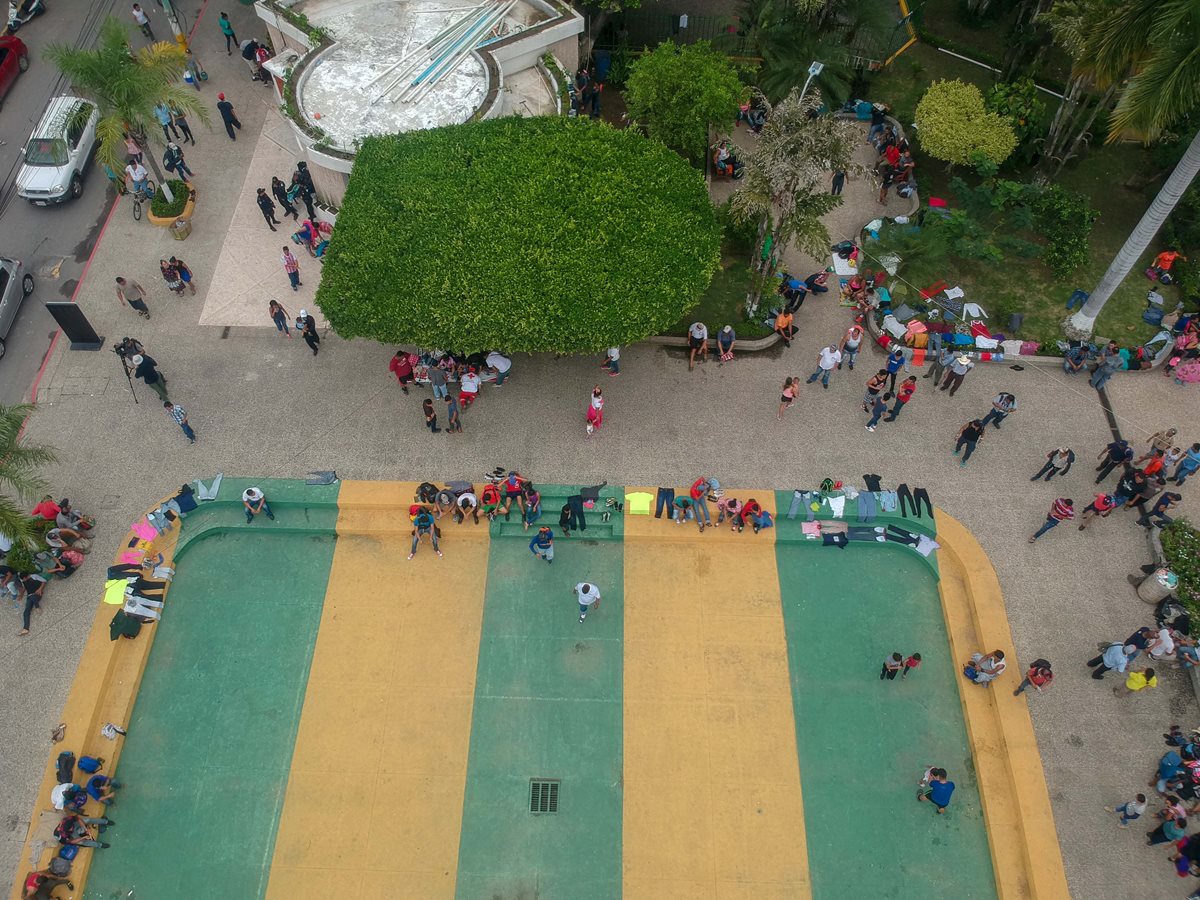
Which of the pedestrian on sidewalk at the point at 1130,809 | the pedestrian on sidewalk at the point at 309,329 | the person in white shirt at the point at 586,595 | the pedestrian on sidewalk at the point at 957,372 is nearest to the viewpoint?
the pedestrian on sidewalk at the point at 1130,809

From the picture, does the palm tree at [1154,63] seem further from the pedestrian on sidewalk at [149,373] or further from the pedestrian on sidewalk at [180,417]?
the pedestrian on sidewalk at [149,373]

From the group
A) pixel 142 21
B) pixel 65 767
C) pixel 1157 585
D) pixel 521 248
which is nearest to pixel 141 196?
pixel 142 21

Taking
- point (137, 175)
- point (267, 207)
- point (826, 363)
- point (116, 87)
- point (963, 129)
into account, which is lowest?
point (826, 363)

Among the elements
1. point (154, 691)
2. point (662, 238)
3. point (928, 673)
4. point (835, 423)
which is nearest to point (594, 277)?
point (662, 238)

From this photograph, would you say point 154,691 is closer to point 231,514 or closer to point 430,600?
point 231,514

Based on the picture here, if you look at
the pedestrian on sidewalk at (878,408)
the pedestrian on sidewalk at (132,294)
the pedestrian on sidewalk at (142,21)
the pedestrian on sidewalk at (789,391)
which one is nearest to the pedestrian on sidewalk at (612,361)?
the pedestrian on sidewalk at (789,391)

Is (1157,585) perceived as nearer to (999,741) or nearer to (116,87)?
(999,741)
